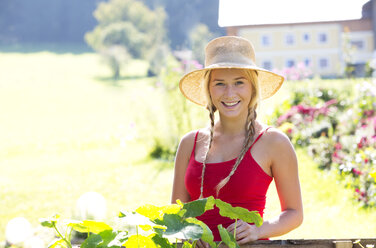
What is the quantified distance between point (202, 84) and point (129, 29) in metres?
38.2

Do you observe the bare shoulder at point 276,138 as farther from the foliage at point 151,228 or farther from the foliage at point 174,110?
the foliage at point 174,110

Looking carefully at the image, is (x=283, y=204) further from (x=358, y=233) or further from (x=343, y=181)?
(x=343, y=181)

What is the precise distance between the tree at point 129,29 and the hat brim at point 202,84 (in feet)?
103

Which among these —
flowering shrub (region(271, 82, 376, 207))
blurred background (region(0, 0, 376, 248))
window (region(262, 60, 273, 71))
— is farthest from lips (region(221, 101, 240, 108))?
window (region(262, 60, 273, 71))

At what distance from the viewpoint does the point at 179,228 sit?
595 millimetres

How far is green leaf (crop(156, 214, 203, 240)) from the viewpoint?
0.58 metres

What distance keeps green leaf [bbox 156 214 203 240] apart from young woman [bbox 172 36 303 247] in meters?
0.54

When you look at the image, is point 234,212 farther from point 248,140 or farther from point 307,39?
point 307,39

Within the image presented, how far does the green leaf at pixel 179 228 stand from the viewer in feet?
1.90

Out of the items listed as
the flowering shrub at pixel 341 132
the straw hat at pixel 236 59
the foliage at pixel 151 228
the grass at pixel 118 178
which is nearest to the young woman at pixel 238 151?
the straw hat at pixel 236 59

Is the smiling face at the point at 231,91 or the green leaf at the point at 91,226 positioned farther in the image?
the smiling face at the point at 231,91

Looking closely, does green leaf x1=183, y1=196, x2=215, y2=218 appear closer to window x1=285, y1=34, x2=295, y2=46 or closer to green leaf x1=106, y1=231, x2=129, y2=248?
green leaf x1=106, y1=231, x2=129, y2=248

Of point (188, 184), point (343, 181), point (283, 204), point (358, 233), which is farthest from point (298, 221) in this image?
point (343, 181)

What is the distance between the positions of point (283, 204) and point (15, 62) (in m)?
36.0
